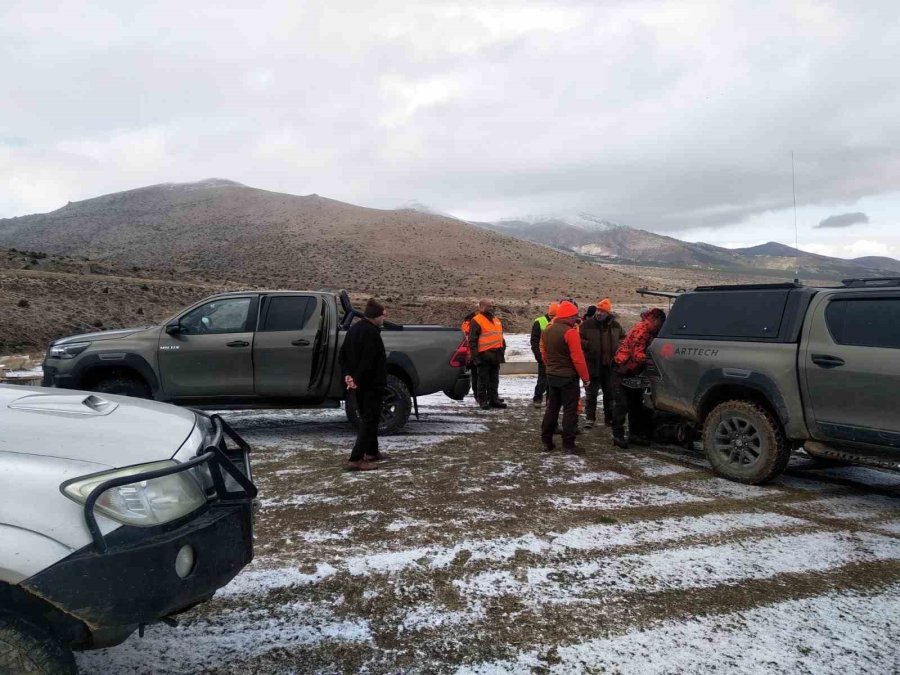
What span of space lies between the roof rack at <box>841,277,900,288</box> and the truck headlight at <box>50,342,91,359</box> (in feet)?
28.6

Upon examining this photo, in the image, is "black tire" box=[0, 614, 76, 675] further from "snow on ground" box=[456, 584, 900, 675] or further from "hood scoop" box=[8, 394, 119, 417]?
"snow on ground" box=[456, 584, 900, 675]

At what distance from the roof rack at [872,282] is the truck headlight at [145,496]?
611 cm

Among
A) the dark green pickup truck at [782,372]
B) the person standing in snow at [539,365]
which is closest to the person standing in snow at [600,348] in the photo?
the person standing in snow at [539,365]

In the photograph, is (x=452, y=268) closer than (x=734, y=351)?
No

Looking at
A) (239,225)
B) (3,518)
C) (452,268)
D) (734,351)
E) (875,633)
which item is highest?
(239,225)

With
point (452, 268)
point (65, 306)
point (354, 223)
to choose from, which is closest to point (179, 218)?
point (354, 223)

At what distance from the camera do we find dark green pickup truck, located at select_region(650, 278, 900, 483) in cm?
507

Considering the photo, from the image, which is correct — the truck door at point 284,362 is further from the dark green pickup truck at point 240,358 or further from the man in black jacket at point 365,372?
the man in black jacket at point 365,372

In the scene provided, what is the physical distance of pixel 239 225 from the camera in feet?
298

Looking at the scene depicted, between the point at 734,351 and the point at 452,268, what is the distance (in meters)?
66.5

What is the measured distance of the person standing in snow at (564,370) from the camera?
7012mm

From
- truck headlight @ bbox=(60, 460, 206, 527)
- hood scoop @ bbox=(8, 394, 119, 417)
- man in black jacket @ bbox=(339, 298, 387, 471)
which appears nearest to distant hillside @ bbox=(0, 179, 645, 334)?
man in black jacket @ bbox=(339, 298, 387, 471)

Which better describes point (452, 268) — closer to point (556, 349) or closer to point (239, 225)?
point (239, 225)

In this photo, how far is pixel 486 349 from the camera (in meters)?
9.82
